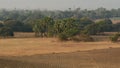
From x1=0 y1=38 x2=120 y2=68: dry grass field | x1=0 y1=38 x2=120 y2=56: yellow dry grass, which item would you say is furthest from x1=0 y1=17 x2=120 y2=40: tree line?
x1=0 y1=38 x2=120 y2=68: dry grass field

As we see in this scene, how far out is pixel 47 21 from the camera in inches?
3307

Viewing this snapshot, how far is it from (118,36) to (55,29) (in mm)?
18059

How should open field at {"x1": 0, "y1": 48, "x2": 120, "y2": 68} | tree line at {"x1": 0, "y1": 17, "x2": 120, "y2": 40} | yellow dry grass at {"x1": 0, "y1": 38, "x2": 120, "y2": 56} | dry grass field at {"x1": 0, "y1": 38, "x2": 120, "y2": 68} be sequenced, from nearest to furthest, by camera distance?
open field at {"x1": 0, "y1": 48, "x2": 120, "y2": 68}
dry grass field at {"x1": 0, "y1": 38, "x2": 120, "y2": 68}
yellow dry grass at {"x1": 0, "y1": 38, "x2": 120, "y2": 56}
tree line at {"x1": 0, "y1": 17, "x2": 120, "y2": 40}

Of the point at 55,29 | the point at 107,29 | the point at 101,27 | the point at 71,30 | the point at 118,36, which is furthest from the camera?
the point at 107,29

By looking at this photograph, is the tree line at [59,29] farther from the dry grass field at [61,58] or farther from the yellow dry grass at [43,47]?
the dry grass field at [61,58]

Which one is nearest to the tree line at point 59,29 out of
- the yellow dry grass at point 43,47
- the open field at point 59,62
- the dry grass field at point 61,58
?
the yellow dry grass at point 43,47

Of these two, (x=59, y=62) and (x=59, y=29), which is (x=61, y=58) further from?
(x=59, y=29)

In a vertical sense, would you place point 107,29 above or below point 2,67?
below

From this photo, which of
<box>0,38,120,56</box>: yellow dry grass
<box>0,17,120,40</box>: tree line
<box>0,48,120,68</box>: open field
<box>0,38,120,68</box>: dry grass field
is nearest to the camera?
<box>0,48,120,68</box>: open field

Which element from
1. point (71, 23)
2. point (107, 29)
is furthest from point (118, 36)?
point (107, 29)

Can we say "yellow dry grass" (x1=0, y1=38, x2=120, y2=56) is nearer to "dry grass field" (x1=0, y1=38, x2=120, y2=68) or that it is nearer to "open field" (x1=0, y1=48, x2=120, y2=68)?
"dry grass field" (x1=0, y1=38, x2=120, y2=68)

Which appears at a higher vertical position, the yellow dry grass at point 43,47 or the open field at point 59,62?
the open field at point 59,62

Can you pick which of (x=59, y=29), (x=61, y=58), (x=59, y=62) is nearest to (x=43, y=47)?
(x=61, y=58)

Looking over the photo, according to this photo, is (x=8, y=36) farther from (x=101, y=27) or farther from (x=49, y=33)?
(x=101, y=27)
